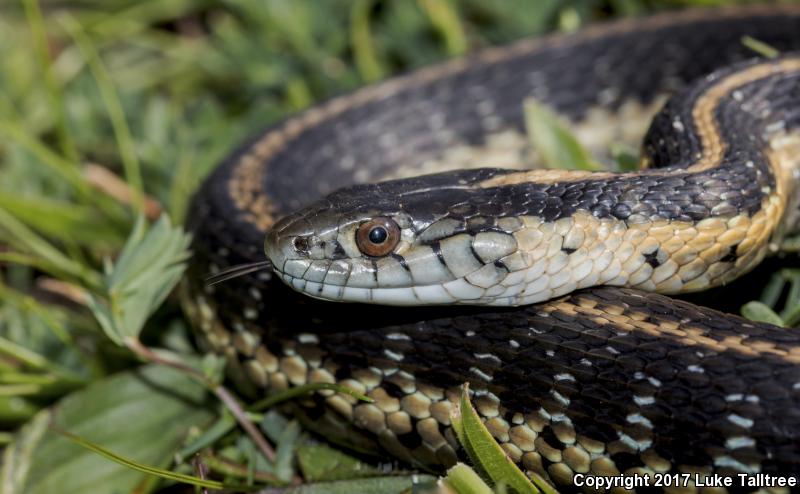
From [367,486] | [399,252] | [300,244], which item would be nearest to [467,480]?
[367,486]

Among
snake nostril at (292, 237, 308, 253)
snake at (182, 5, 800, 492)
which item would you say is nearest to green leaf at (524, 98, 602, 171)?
snake at (182, 5, 800, 492)

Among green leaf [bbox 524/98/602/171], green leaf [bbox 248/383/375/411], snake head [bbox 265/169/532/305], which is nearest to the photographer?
green leaf [bbox 248/383/375/411]

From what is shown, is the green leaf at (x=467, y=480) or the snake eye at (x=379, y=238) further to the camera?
the snake eye at (x=379, y=238)

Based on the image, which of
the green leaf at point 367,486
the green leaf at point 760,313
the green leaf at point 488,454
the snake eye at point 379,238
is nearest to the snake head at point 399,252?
the snake eye at point 379,238

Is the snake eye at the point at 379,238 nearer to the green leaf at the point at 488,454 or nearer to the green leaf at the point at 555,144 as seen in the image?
the green leaf at the point at 488,454

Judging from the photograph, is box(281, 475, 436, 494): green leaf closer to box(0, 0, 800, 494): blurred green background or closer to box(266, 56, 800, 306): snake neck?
box(0, 0, 800, 494): blurred green background

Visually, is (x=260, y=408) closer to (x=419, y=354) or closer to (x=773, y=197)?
(x=419, y=354)

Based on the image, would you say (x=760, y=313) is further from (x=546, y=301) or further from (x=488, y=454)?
(x=488, y=454)

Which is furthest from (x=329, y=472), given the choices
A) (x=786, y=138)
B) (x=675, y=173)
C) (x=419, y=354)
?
(x=786, y=138)
